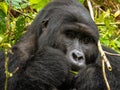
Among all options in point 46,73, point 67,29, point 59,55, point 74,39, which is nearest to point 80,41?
point 74,39

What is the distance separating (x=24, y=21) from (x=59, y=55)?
434 millimetres

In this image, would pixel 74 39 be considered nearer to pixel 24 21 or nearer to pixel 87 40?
pixel 87 40

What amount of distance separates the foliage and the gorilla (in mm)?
164

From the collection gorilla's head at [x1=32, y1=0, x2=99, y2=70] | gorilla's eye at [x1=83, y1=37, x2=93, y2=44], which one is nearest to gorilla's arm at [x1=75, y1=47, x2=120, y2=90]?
gorilla's head at [x1=32, y1=0, x2=99, y2=70]

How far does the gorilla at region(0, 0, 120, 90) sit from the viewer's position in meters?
3.61

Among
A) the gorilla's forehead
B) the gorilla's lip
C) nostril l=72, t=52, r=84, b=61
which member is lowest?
the gorilla's lip

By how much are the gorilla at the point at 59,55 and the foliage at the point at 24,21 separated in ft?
0.54

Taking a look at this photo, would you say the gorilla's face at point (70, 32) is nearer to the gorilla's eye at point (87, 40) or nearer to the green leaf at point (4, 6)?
the gorilla's eye at point (87, 40)

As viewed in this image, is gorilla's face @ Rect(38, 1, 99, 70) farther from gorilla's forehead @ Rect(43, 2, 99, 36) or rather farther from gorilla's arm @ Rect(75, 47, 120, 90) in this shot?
gorilla's arm @ Rect(75, 47, 120, 90)

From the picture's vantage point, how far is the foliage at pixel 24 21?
347cm

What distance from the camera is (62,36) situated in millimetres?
3957

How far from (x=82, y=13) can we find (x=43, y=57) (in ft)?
2.14

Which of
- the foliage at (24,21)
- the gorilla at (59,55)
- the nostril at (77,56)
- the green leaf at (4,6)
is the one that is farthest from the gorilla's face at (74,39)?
the green leaf at (4,6)

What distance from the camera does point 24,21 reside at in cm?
375
